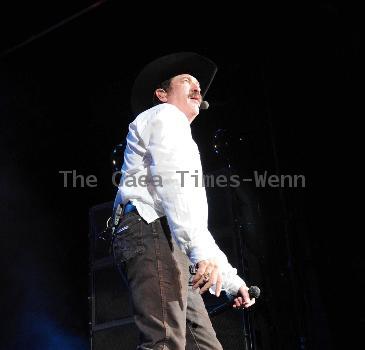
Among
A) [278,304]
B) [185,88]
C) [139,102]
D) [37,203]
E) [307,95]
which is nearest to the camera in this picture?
[185,88]

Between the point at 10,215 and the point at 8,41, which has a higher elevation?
the point at 8,41

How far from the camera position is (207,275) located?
1475 mm

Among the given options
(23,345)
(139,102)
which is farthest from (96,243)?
(23,345)

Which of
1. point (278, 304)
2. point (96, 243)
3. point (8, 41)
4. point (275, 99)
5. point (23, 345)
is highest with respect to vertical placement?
point (8, 41)

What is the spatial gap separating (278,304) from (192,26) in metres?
2.44

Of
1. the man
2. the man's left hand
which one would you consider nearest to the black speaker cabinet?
the man

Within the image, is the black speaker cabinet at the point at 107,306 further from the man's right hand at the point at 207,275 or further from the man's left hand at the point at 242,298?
the man's right hand at the point at 207,275

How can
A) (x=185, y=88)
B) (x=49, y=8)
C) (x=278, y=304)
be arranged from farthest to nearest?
(x=49, y=8) → (x=278, y=304) → (x=185, y=88)

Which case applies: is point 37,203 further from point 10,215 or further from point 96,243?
point 96,243

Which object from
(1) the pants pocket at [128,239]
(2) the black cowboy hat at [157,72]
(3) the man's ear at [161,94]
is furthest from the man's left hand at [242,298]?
(2) the black cowboy hat at [157,72]

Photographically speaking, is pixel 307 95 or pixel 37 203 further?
pixel 37 203

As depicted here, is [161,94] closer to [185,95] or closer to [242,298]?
[185,95]

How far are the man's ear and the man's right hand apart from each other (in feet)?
3.76

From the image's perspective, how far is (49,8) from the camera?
3.86 meters
